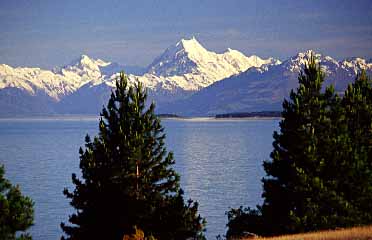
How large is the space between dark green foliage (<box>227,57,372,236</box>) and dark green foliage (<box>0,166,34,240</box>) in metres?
13.2

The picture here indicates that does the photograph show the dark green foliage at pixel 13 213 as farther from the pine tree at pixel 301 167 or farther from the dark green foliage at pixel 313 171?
the pine tree at pixel 301 167

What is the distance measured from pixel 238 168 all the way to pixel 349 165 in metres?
72.6

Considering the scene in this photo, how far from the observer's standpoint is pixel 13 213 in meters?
27.8

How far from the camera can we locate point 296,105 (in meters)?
34.1

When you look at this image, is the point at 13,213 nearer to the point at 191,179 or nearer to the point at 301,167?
the point at 301,167

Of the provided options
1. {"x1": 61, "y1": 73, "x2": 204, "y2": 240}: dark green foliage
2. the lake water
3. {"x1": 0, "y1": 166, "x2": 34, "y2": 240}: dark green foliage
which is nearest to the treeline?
{"x1": 61, "y1": 73, "x2": 204, "y2": 240}: dark green foliage

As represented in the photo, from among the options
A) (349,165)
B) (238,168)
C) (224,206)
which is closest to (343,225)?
(349,165)

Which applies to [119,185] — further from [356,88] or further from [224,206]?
[224,206]

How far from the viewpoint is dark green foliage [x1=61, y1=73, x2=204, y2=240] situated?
32.0 meters

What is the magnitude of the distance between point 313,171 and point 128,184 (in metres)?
10.1

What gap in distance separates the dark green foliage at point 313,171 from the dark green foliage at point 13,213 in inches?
520

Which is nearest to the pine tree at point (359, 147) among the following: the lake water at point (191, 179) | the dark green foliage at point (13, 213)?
the dark green foliage at point (13, 213)

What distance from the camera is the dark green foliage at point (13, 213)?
27344 millimetres

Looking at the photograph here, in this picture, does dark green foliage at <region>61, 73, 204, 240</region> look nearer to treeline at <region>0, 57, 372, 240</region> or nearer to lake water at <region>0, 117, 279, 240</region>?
treeline at <region>0, 57, 372, 240</region>
